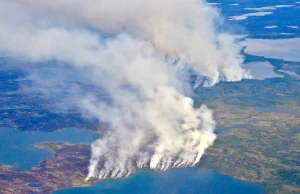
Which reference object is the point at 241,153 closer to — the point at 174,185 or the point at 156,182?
the point at 174,185

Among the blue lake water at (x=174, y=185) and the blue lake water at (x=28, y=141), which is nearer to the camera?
the blue lake water at (x=174, y=185)

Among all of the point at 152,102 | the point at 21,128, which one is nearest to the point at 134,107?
the point at 152,102

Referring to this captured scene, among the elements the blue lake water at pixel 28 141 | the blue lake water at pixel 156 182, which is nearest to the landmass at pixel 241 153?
the blue lake water at pixel 156 182

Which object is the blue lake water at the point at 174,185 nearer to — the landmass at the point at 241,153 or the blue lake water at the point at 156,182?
the blue lake water at the point at 156,182

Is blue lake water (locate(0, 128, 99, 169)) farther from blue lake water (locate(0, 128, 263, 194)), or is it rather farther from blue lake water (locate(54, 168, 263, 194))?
blue lake water (locate(54, 168, 263, 194))

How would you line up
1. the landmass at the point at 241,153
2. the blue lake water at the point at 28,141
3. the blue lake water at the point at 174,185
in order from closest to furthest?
1. the blue lake water at the point at 174,185
2. the landmass at the point at 241,153
3. the blue lake water at the point at 28,141

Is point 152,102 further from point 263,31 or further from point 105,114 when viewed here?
point 263,31
